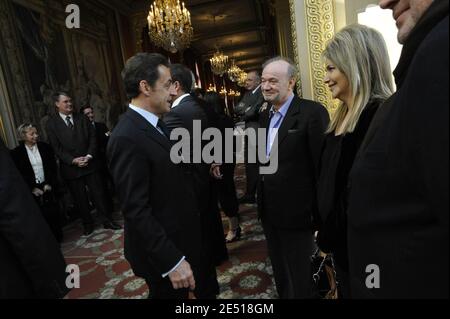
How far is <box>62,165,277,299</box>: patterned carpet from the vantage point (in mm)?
2641

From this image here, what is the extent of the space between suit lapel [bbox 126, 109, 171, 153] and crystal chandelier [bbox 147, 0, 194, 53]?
4.52 metres

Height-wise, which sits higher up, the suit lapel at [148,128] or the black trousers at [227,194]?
the suit lapel at [148,128]

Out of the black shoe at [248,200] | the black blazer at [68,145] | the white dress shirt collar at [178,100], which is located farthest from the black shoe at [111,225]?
the white dress shirt collar at [178,100]

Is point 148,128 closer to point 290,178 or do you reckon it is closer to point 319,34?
point 290,178

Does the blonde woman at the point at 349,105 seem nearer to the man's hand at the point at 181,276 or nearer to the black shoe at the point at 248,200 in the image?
the man's hand at the point at 181,276

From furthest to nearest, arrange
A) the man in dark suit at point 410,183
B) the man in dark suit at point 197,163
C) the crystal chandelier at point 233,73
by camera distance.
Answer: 1. the crystal chandelier at point 233,73
2. the man in dark suit at point 197,163
3. the man in dark suit at point 410,183

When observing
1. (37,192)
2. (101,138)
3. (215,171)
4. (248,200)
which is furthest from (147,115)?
(101,138)

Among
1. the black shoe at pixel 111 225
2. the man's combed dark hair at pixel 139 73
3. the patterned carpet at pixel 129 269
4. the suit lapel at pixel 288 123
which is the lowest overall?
the patterned carpet at pixel 129 269

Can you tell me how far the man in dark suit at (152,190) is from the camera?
56.4 inches

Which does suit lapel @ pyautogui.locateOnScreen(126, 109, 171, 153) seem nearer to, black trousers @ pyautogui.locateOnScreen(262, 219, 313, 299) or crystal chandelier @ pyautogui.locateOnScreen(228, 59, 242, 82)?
black trousers @ pyautogui.locateOnScreen(262, 219, 313, 299)

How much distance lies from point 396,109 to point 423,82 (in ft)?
0.40

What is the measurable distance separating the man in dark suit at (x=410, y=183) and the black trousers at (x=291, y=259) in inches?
43.7

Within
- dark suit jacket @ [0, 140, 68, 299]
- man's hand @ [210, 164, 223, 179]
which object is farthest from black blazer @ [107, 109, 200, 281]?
man's hand @ [210, 164, 223, 179]

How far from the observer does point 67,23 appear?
19.1 ft
